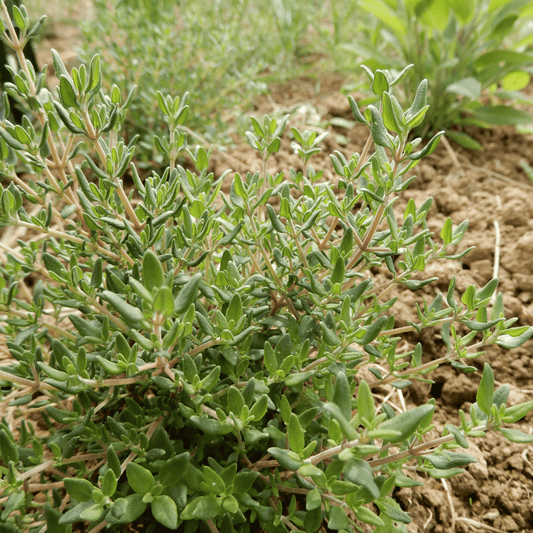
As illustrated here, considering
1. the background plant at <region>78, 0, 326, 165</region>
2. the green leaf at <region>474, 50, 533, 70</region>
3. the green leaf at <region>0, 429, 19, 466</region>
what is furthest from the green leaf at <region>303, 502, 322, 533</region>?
the green leaf at <region>474, 50, 533, 70</region>

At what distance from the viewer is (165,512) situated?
98 centimetres

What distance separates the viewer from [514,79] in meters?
3.21

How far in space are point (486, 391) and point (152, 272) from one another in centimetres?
80

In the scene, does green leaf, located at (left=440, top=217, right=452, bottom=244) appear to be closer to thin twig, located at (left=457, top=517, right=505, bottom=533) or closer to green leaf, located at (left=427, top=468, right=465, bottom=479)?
green leaf, located at (left=427, top=468, right=465, bottom=479)

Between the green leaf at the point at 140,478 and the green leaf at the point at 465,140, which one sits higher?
the green leaf at the point at 465,140

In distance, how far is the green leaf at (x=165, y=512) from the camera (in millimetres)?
959

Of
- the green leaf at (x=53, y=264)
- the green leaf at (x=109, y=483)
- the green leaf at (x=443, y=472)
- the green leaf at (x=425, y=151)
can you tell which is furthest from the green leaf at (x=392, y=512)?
the green leaf at (x=53, y=264)

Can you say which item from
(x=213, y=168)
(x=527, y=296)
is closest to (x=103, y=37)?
(x=213, y=168)

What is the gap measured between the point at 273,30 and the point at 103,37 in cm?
159

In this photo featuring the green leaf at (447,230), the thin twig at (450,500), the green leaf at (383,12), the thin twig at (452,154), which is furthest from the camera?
the green leaf at (383,12)

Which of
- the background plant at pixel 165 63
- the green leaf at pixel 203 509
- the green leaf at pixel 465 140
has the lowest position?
the green leaf at pixel 203 509

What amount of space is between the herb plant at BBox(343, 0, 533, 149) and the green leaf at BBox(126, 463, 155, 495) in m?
2.80

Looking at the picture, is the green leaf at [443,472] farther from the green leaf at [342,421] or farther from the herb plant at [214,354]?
the green leaf at [342,421]

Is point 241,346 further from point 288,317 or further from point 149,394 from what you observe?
point 149,394
